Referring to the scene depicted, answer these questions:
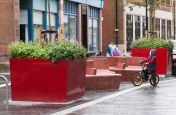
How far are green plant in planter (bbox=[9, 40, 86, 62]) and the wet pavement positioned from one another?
1242 millimetres

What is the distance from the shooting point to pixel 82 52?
1593cm

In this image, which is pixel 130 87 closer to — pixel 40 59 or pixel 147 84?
pixel 147 84

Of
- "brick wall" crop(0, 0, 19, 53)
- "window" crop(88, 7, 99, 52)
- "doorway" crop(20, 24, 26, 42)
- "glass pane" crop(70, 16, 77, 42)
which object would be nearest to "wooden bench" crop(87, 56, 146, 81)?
"brick wall" crop(0, 0, 19, 53)

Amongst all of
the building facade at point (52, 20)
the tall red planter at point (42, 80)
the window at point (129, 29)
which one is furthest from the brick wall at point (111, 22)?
the tall red planter at point (42, 80)

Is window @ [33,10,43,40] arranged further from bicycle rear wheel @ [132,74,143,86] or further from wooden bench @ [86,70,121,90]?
wooden bench @ [86,70,121,90]

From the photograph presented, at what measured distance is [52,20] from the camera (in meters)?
35.8

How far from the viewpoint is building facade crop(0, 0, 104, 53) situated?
29.2 meters

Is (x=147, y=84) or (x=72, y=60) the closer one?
(x=72, y=60)

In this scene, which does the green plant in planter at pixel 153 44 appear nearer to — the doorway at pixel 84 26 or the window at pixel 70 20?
the window at pixel 70 20

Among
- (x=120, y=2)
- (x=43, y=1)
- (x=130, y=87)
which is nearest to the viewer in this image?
(x=130, y=87)

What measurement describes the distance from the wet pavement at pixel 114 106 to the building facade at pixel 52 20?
351 cm

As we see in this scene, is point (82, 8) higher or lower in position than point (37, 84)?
higher

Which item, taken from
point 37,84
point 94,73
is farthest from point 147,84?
point 37,84

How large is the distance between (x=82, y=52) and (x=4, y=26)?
46.4 feet
